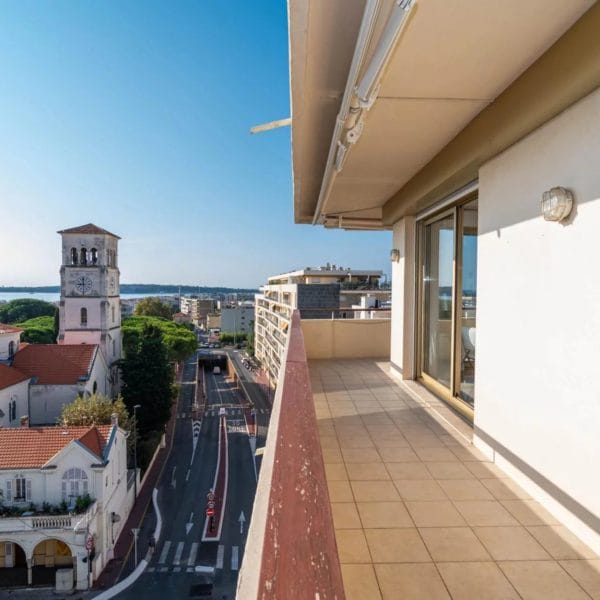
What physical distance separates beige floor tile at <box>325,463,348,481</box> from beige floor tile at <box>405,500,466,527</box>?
0.49 m

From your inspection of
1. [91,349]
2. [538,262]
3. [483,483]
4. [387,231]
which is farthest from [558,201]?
[91,349]

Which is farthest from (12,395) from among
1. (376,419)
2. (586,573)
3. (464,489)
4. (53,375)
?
(586,573)

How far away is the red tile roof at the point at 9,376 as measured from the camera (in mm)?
20850

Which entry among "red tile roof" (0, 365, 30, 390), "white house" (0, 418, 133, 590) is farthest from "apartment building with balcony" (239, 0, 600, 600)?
"red tile roof" (0, 365, 30, 390)

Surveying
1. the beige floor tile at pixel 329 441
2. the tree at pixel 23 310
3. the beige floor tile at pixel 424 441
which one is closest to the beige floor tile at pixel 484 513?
the beige floor tile at pixel 424 441

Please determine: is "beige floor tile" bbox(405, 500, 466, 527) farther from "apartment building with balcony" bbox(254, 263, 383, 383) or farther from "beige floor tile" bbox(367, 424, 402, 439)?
"apartment building with balcony" bbox(254, 263, 383, 383)

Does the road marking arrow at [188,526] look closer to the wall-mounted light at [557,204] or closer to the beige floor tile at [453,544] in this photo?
the beige floor tile at [453,544]

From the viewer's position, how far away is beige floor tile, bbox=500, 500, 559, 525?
232cm

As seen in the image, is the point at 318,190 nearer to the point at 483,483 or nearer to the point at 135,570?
the point at 483,483

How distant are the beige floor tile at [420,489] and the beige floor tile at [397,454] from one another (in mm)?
321

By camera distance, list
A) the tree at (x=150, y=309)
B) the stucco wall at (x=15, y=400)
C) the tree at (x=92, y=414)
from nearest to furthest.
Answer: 1. the tree at (x=92, y=414)
2. the stucco wall at (x=15, y=400)
3. the tree at (x=150, y=309)

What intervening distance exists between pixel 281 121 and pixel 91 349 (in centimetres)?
2488

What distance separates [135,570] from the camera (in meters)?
14.0

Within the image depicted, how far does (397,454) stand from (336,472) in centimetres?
56
